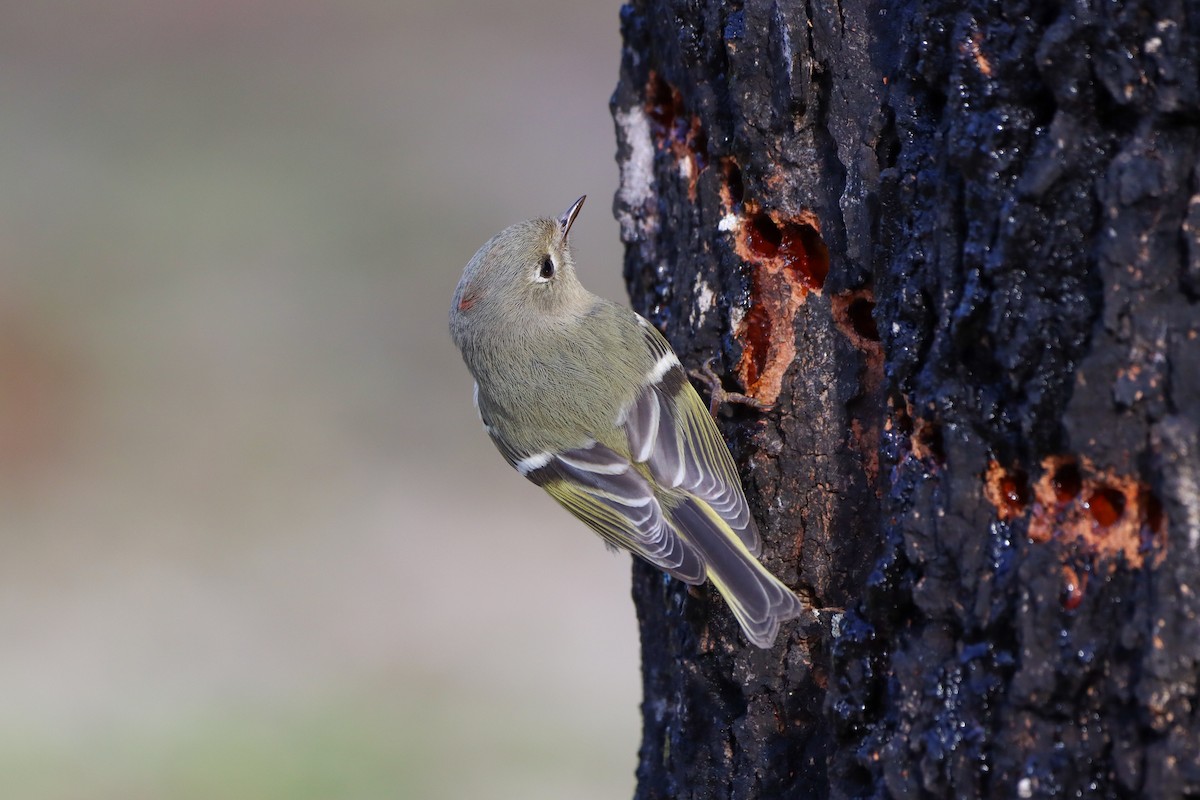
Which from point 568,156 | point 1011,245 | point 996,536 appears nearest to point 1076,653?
point 996,536

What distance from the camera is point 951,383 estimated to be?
1940 mm

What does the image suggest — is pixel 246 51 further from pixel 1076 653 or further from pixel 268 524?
pixel 1076 653

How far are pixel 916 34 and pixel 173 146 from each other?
7.91 metres

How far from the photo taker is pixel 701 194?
101 inches

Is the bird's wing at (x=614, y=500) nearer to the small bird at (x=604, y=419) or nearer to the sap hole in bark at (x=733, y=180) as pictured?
the small bird at (x=604, y=419)

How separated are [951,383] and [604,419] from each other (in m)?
1.19

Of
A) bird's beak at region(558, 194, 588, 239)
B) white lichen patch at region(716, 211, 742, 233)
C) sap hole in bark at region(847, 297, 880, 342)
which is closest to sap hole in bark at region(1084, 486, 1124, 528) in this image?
sap hole in bark at region(847, 297, 880, 342)

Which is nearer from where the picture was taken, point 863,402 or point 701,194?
A: point 863,402

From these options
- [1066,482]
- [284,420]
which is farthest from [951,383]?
[284,420]

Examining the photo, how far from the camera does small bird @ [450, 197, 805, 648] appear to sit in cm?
250

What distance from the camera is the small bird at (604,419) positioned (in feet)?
8.20

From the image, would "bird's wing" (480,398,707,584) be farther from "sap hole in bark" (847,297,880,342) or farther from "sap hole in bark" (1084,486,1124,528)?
"sap hole in bark" (1084,486,1124,528)

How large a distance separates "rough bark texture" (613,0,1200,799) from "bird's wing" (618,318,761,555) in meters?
0.06

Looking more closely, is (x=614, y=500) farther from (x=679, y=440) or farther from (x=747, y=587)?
(x=747, y=587)
